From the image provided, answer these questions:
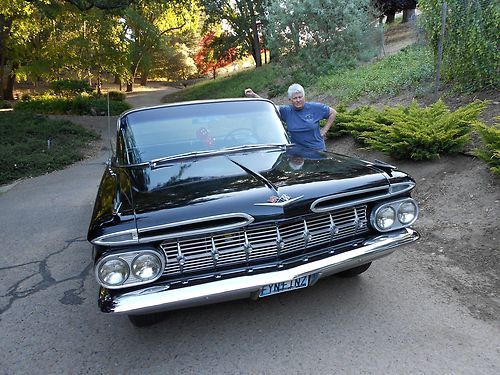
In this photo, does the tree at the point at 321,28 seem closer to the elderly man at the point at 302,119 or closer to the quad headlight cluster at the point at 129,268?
the elderly man at the point at 302,119

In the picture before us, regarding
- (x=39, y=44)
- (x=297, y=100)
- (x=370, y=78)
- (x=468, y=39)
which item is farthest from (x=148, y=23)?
(x=297, y=100)

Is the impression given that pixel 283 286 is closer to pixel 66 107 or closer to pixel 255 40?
pixel 66 107

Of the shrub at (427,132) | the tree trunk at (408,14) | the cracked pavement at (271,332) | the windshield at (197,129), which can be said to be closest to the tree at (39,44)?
the tree trunk at (408,14)

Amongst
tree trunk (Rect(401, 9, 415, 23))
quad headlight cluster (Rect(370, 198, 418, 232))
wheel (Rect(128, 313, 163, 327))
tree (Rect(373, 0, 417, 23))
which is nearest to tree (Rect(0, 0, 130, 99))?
tree (Rect(373, 0, 417, 23))

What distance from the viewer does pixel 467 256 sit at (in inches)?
173

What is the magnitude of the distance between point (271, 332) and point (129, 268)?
3.99 feet

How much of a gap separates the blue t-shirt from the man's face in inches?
2.4

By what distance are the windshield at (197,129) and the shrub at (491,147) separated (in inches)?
104

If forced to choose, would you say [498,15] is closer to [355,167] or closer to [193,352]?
[355,167]

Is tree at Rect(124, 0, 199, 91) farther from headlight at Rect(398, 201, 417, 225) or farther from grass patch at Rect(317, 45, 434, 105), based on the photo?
headlight at Rect(398, 201, 417, 225)

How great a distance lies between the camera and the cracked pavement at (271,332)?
2934mm

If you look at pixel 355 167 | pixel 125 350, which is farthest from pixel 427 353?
pixel 125 350

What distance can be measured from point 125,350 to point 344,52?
16.1 metres

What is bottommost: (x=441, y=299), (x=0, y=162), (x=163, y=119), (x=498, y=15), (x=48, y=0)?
(x=441, y=299)
